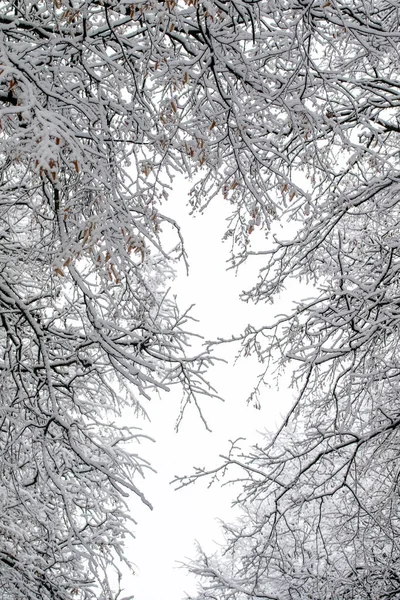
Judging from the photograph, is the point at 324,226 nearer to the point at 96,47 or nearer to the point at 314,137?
the point at 314,137

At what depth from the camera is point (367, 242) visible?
5.11 m

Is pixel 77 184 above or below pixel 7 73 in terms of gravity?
above

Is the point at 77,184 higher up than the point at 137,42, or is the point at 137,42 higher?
the point at 137,42

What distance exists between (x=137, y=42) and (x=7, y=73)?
1077mm

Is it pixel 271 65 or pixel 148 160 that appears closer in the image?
pixel 148 160

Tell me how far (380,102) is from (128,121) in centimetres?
249

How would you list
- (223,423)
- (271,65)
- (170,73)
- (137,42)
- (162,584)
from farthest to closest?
(223,423)
(162,584)
(271,65)
(137,42)
(170,73)

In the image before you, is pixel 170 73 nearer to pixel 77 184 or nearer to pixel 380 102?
pixel 77 184

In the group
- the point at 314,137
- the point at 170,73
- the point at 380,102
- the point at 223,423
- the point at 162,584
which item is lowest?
the point at 314,137

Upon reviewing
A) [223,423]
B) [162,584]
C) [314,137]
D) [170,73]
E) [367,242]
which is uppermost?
[223,423]

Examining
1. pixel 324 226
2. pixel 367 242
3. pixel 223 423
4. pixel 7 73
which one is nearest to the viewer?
pixel 7 73

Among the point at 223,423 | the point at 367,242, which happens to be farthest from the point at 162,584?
the point at 367,242

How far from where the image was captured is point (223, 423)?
10044cm

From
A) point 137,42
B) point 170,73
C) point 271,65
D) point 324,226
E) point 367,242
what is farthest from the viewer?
point 367,242
